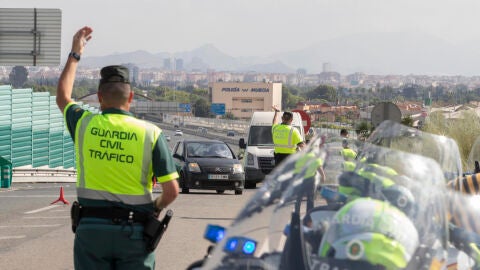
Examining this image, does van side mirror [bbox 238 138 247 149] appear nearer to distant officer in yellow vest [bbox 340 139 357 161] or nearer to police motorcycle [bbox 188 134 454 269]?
distant officer in yellow vest [bbox 340 139 357 161]

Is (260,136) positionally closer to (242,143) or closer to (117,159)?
(242,143)

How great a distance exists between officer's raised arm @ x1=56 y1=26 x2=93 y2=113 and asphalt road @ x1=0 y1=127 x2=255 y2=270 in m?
5.41

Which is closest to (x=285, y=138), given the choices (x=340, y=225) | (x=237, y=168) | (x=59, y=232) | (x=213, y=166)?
(x=59, y=232)

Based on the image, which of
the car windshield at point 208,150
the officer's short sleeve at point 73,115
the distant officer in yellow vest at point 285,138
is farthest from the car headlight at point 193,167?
the officer's short sleeve at point 73,115

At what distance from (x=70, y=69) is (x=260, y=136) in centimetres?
2584

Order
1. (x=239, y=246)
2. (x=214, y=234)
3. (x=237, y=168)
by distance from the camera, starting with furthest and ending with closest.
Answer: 1. (x=237, y=168)
2. (x=214, y=234)
3. (x=239, y=246)

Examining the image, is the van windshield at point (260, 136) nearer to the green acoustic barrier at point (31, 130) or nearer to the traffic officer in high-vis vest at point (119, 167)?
the green acoustic barrier at point (31, 130)

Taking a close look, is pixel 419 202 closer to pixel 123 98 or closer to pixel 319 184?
pixel 319 184

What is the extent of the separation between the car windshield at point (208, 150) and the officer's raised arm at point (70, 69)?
20.5m

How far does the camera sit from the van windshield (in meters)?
31.9

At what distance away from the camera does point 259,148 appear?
32.0 m

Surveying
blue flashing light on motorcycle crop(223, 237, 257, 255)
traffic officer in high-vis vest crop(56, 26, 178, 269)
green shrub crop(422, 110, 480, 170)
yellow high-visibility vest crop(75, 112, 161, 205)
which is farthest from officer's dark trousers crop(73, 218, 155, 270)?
green shrub crop(422, 110, 480, 170)

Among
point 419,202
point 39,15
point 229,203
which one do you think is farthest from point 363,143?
point 39,15

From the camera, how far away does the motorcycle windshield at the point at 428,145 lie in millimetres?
6055
